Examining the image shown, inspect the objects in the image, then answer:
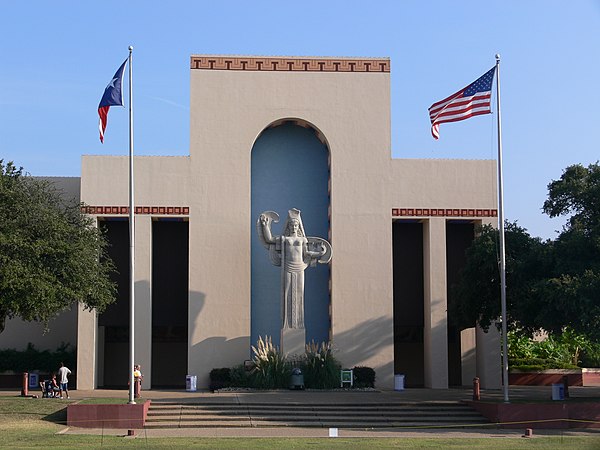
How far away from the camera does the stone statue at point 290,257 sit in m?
39.1

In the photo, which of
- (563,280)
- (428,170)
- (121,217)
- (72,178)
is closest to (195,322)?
(121,217)

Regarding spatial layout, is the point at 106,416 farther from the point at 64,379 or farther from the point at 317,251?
the point at 317,251

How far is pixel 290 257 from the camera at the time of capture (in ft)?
129

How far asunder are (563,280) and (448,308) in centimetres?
1031

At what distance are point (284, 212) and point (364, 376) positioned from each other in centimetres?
828

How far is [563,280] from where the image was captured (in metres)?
30.6

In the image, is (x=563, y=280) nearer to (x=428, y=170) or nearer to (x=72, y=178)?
(x=428, y=170)

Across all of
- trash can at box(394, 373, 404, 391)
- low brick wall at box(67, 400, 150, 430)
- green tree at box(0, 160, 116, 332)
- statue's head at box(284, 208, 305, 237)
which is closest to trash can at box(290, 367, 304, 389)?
trash can at box(394, 373, 404, 391)

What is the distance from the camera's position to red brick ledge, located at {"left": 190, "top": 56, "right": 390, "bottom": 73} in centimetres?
4188

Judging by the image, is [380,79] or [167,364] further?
[167,364]

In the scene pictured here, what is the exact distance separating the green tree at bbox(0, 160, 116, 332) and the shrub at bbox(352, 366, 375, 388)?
11109 mm

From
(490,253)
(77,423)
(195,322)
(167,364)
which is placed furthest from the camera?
(167,364)

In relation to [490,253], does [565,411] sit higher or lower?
lower

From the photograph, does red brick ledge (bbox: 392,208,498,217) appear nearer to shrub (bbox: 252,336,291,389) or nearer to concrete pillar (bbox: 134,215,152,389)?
shrub (bbox: 252,336,291,389)
